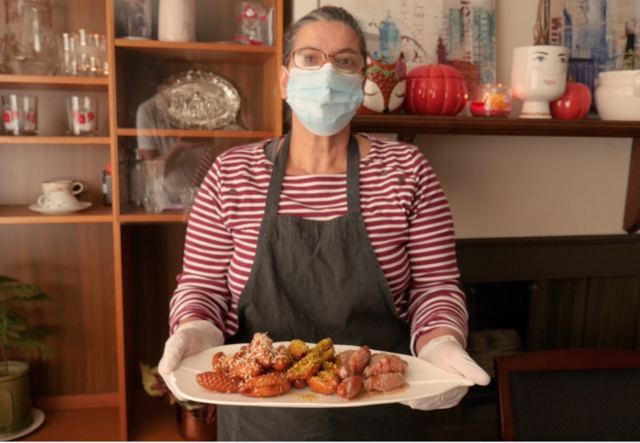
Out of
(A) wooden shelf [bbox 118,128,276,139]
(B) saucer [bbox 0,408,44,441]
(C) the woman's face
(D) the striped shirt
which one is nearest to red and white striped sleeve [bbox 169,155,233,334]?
(D) the striped shirt

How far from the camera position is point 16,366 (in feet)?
6.70

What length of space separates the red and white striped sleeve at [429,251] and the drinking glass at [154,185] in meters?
1.02

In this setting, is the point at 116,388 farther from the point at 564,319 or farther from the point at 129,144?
the point at 564,319

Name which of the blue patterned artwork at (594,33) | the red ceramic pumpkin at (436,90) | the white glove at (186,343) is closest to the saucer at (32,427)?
the white glove at (186,343)

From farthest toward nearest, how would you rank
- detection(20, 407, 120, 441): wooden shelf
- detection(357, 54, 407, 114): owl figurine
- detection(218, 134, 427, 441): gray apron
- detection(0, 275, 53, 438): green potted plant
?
1. detection(20, 407, 120, 441): wooden shelf
2. detection(0, 275, 53, 438): green potted plant
3. detection(357, 54, 407, 114): owl figurine
4. detection(218, 134, 427, 441): gray apron

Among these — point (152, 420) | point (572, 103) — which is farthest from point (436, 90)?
point (152, 420)

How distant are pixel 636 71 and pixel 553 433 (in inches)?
51.8

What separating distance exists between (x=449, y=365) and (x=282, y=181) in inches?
20.6

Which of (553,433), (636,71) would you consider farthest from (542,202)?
(553,433)

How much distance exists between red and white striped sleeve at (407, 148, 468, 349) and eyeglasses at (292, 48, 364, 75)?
0.81 feet

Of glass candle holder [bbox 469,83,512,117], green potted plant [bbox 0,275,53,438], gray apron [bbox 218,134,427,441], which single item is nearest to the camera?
gray apron [bbox 218,134,427,441]

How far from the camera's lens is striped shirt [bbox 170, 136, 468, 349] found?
1.22 metres

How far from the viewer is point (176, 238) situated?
2.21 meters

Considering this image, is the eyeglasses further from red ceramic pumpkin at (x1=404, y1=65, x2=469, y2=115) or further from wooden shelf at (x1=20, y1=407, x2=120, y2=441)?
wooden shelf at (x1=20, y1=407, x2=120, y2=441)
